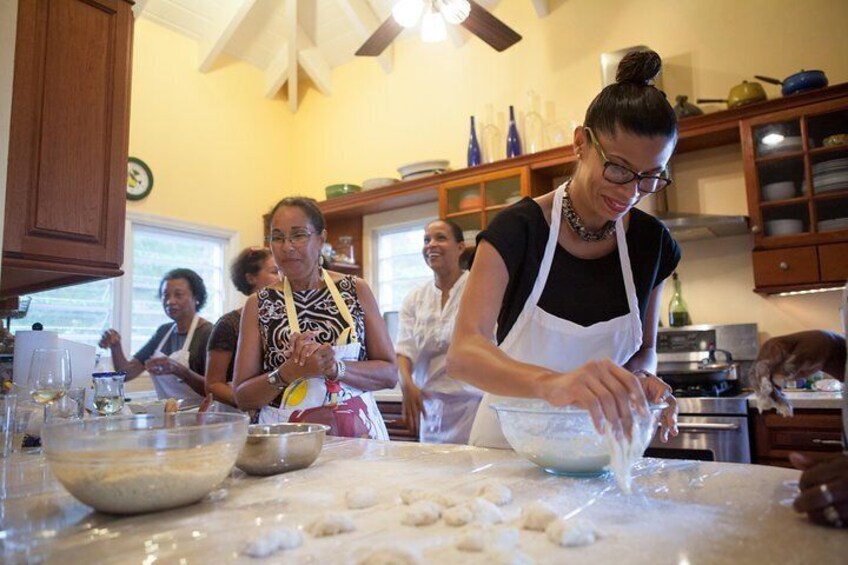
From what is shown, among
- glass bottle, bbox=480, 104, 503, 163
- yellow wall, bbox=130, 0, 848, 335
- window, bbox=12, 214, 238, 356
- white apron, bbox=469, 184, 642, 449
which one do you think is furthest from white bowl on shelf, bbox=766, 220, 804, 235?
window, bbox=12, 214, 238, 356

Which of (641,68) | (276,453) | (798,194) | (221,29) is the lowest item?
(276,453)

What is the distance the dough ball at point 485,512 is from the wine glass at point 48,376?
4.14 ft

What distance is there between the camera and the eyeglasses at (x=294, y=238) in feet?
6.30

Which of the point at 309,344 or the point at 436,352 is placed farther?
the point at 436,352

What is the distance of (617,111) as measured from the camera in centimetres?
117

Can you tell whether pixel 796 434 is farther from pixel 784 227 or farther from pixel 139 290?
pixel 139 290

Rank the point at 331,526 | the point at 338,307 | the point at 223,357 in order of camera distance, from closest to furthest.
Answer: the point at 331,526
the point at 338,307
the point at 223,357

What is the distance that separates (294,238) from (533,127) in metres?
2.56

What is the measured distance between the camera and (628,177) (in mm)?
1185

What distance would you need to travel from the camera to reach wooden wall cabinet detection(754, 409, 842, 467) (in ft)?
7.91

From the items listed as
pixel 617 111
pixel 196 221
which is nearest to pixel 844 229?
pixel 617 111

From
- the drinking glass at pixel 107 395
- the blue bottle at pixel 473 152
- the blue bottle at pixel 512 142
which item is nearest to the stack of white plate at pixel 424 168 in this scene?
the blue bottle at pixel 473 152

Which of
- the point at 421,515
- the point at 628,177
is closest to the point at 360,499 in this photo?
the point at 421,515

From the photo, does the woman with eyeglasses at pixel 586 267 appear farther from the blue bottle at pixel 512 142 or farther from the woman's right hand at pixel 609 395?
the blue bottle at pixel 512 142
